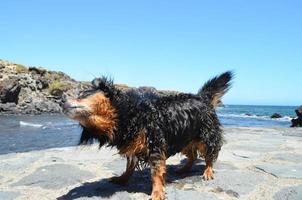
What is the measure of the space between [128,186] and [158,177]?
2.25 feet

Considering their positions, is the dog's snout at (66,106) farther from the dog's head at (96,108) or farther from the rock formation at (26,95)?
the rock formation at (26,95)

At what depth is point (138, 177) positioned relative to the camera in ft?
17.8

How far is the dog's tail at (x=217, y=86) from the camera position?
6055mm

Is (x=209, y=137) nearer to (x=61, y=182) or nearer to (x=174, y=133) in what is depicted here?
(x=174, y=133)

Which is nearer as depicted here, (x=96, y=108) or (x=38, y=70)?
(x=96, y=108)

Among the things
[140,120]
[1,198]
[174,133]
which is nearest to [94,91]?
[140,120]

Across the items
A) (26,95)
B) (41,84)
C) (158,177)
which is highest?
(41,84)

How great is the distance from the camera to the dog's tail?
6.05 m

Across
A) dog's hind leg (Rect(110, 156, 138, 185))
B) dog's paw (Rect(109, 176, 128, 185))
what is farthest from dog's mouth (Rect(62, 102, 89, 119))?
→ dog's paw (Rect(109, 176, 128, 185))

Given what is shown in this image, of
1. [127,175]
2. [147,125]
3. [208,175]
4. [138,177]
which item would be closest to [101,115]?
[147,125]

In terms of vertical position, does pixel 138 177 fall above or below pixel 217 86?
below

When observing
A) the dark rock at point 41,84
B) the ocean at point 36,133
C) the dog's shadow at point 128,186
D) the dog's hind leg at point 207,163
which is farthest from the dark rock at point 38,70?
the dog's hind leg at point 207,163

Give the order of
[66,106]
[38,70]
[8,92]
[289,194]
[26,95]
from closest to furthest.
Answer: [66,106] → [289,194] → [8,92] → [26,95] → [38,70]

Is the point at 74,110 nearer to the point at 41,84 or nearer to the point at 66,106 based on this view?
the point at 66,106
